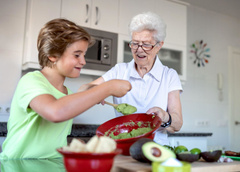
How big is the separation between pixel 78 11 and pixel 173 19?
126cm

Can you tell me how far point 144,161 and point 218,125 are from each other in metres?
3.53

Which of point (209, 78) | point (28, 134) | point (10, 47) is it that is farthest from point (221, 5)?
point (28, 134)

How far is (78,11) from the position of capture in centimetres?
271

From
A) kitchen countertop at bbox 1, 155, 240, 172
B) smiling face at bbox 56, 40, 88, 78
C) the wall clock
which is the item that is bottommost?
kitchen countertop at bbox 1, 155, 240, 172

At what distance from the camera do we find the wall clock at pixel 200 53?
3996 millimetres

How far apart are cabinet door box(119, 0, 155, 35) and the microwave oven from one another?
0.15m

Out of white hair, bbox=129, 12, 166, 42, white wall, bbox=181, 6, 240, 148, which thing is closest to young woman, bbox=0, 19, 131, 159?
white hair, bbox=129, 12, 166, 42

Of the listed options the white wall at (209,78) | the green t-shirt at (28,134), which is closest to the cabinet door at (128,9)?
the white wall at (209,78)

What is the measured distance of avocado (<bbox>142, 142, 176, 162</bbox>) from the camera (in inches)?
31.7

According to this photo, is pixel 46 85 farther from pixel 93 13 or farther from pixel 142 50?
pixel 93 13

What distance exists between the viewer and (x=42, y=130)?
1.26 metres

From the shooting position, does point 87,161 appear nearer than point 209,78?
Yes

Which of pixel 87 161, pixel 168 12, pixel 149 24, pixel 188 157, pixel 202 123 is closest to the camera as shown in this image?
pixel 87 161

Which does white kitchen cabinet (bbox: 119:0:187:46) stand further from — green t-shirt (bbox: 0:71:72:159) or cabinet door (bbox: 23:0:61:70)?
green t-shirt (bbox: 0:71:72:159)
